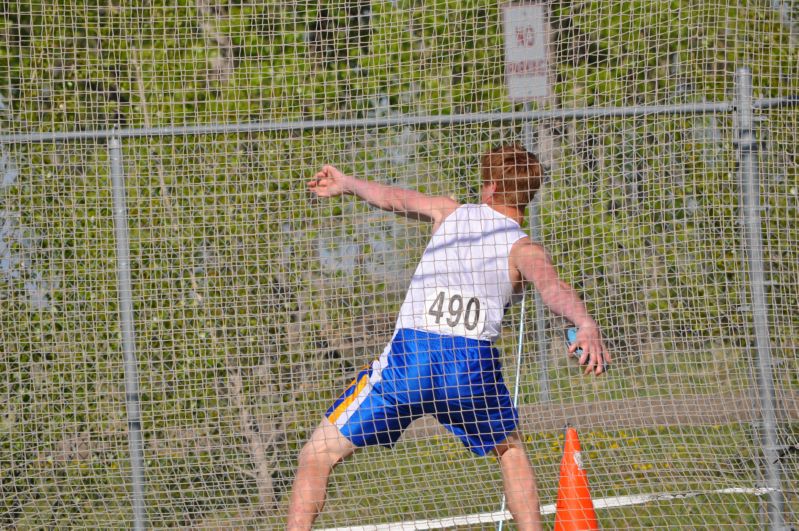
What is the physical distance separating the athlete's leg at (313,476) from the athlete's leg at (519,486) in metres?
0.71

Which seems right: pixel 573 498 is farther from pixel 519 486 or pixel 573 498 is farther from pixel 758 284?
pixel 758 284

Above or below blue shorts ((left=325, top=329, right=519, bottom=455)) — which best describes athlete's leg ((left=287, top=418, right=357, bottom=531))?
below

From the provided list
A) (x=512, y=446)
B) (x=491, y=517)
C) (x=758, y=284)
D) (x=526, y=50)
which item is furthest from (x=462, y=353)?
(x=526, y=50)

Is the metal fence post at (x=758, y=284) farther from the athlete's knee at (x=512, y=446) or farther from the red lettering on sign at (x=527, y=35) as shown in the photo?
the athlete's knee at (x=512, y=446)

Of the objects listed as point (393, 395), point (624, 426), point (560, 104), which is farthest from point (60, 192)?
point (624, 426)

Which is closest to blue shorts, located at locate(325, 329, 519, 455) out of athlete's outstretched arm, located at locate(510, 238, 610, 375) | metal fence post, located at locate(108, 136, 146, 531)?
athlete's outstretched arm, located at locate(510, 238, 610, 375)

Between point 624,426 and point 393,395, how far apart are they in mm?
1566

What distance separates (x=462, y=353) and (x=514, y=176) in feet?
2.63

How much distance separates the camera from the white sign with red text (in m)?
4.39

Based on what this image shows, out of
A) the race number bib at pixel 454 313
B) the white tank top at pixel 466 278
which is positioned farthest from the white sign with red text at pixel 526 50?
the race number bib at pixel 454 313

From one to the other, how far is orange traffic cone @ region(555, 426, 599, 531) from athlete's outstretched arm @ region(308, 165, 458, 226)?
1.19m

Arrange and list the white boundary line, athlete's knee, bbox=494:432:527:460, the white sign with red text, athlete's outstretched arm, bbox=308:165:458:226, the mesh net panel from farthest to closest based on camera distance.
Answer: the mesh net panel → the white sign with red text → the white boundary line → athlete's outstretched arm, bbox=308:165:458:226 → athlete's knee, bbox=494:432:527:460

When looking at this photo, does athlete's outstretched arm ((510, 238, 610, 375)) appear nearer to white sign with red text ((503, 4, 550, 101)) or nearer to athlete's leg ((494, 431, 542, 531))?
athlete's leg ((494, 431, 542, 531))

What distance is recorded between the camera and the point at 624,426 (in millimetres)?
4691
